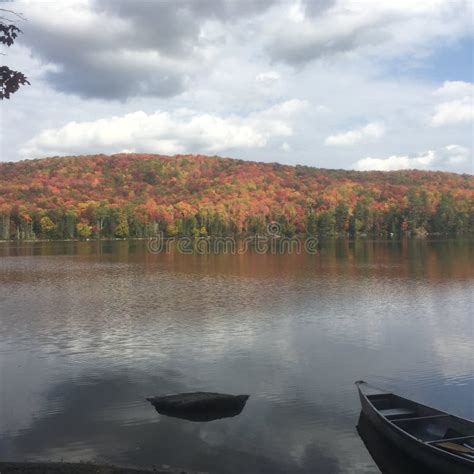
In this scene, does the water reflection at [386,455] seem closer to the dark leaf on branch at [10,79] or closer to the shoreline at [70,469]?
the shoreline at [70,469]

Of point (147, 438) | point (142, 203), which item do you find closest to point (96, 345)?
point (147, 438)

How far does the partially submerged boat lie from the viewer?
9.20 m

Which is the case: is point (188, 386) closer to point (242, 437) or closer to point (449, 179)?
point (242, 437)

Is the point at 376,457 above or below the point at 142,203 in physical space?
below

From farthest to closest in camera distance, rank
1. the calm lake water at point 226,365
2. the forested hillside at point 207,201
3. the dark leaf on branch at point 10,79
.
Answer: the forested hillside at point 207,201 < the calm lake water at point 226,365 < the dark leaf on branch at point 10,79

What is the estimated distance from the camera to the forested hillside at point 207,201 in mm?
139250

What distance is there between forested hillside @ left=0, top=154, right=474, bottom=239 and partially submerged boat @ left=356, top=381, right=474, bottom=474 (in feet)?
424

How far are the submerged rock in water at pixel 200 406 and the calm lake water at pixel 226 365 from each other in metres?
Answer: 0.27

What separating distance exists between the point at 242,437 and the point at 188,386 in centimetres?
389

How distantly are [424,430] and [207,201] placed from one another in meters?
146

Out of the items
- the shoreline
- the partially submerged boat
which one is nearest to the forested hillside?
the shoreline

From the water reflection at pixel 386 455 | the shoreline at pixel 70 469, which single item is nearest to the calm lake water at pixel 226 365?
the water reflection at pixel 386 455

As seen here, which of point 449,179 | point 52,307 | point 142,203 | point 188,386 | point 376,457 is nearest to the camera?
point 376,457

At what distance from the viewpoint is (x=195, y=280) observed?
3969 centimetres
